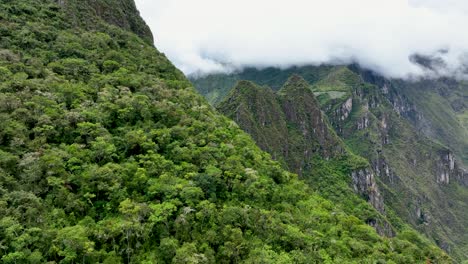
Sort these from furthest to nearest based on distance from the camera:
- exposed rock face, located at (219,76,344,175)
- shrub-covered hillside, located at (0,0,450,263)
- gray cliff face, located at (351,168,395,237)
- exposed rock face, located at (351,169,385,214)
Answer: exposed rock face, located at (351,169,385,214) → gray cliff face, located at (351,168,395,237) → exposed rock face, located at (219,76,344,175) → shrub-covered hillside, located at (0,0,450,263)

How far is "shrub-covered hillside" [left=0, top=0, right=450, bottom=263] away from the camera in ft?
109

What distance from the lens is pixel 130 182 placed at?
3959 cm

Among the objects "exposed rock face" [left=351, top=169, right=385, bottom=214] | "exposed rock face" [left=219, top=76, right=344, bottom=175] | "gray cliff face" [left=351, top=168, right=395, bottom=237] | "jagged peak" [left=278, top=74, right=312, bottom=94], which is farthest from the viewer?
"jagged peak" [left=278, top=74, right=312, bottom=94]

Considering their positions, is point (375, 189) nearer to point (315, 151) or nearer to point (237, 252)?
point (315, 151)

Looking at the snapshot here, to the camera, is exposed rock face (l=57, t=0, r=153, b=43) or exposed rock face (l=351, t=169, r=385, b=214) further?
exposed rock face (l=351, t=169, r=385, b=214)

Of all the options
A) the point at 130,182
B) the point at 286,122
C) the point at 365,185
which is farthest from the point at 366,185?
the point at 130,182

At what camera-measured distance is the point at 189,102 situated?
6331 centimetres

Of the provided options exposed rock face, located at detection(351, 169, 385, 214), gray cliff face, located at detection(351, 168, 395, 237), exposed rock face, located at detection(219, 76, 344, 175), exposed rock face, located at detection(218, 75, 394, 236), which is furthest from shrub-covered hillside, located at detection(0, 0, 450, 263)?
exposed rock face, located at detection(351, 169, 385, 214)

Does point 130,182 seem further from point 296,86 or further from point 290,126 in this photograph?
point 296,86

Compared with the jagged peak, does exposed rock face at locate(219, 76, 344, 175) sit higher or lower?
lower

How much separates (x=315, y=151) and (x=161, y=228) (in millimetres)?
129895

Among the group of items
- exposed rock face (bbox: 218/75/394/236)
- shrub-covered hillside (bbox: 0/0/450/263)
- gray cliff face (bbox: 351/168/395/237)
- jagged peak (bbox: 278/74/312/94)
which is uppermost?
jagged peak (bbox: 278/74/312/94)

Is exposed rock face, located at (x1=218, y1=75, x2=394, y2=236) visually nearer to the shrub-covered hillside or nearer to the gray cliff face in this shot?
the gray cliff face

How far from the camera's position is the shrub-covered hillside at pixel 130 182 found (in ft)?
109
